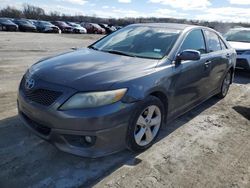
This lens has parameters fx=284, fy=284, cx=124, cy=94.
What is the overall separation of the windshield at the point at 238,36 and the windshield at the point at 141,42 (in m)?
6.74

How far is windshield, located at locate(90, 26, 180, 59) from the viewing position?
415 centimetres

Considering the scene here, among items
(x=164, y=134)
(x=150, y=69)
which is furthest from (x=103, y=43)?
(x=164, y=134)

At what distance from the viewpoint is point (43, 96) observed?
321cm

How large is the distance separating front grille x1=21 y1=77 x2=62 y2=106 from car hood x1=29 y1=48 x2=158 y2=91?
0.14 meters

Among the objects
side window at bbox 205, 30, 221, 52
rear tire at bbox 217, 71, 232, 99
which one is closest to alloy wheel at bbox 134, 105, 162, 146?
side window at bbox 205, 30, 221, 52

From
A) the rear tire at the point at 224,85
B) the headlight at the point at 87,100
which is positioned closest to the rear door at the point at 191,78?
the rear tire at the point at 224,85

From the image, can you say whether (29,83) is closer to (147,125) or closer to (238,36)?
(147,125)

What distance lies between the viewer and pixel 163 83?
3762 millimetres

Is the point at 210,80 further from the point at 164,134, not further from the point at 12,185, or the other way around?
the point at 12,185

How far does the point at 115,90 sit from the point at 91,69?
1.67 feet

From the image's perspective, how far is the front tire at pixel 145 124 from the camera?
11.2 ft

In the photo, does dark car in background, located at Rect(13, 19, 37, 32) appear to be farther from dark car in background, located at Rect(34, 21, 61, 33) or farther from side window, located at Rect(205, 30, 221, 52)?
side window, located at Rect(205, 30, 221, 52)

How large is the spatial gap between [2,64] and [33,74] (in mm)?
5971

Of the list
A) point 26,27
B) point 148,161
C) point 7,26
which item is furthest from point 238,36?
point 26,27
